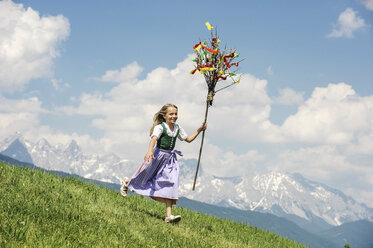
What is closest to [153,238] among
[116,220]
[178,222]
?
[116,220]

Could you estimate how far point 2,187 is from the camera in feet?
25.5

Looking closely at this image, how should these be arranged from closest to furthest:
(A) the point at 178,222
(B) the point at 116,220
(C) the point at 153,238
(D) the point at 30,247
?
(D) the point at 30,247, (C) the point at 153,238, (B) the point at 116,220, (A) the point at 178,222

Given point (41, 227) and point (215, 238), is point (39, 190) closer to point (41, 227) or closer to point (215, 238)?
point (41, 227)

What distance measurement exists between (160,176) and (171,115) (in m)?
1.53

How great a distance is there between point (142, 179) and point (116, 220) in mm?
2307

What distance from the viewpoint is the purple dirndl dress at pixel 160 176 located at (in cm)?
941

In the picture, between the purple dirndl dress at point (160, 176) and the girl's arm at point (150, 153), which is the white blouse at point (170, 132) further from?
the purple dirndl dress at point (160, 176)

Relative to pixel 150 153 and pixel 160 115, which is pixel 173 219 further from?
pixel 160 115

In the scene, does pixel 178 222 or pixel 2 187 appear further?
pixel 178 222

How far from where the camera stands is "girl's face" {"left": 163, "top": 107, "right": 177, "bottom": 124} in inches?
376

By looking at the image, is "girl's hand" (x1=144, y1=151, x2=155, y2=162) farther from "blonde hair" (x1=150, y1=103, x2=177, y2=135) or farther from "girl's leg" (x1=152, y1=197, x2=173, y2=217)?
"girl's leg" (x1=152, y1=197, x2=173, y2=217)

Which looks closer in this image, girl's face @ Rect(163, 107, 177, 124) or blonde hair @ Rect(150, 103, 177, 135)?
girl's face @ Rect(163, 107, 177, 124)

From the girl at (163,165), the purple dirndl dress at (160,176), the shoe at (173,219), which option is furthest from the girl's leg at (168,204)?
the shoe at (173,219)

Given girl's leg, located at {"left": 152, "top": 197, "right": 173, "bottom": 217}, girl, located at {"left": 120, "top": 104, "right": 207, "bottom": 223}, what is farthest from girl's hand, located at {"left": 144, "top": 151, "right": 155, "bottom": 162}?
girl's leg, located at {"left": 152, "top": 197, "right": 173, "bottom": 217}
